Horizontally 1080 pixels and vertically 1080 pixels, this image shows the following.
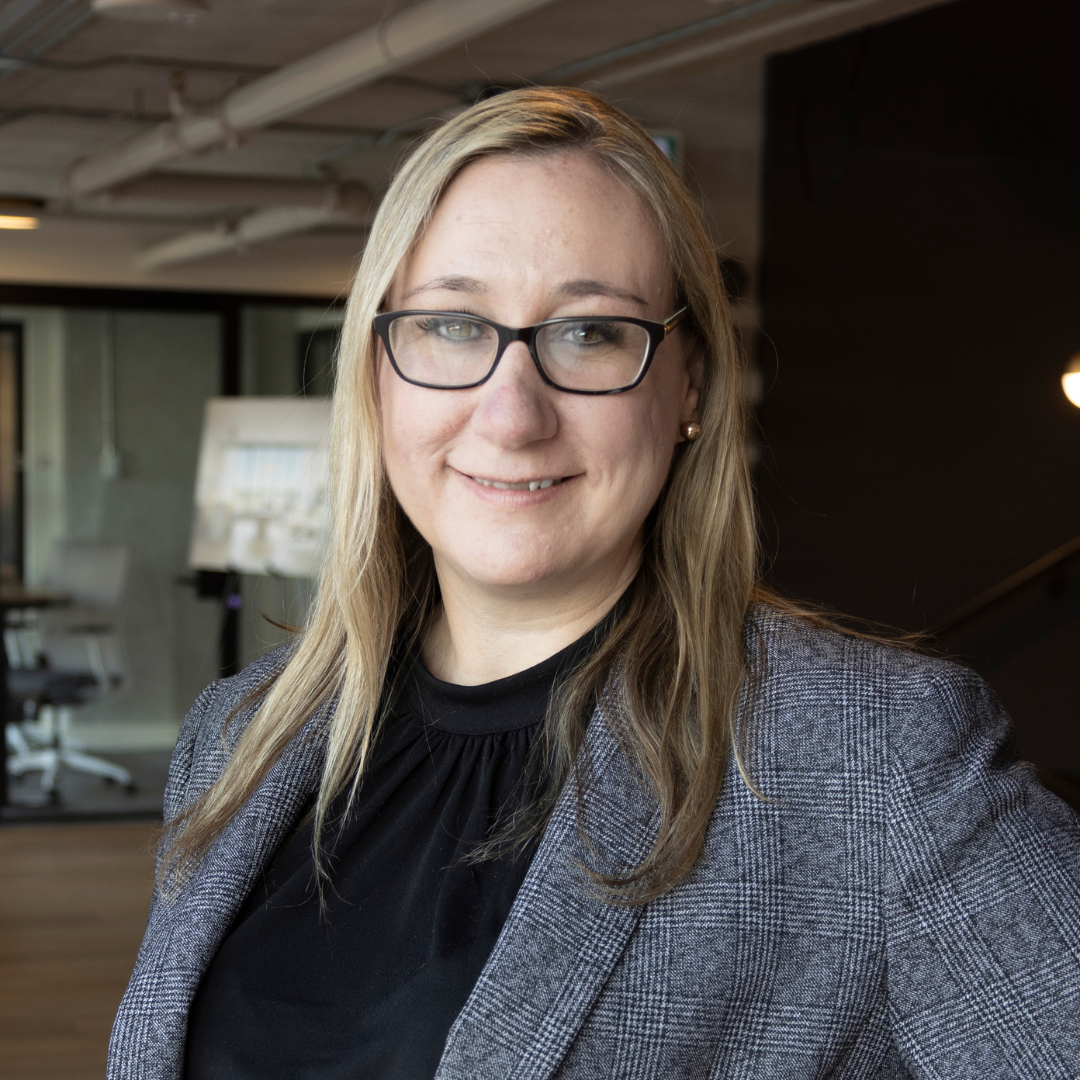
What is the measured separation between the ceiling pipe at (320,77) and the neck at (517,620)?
2.68m

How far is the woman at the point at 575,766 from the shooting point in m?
1.04

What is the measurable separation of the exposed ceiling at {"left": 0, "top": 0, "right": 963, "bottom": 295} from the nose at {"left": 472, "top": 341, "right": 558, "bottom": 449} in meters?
2.08

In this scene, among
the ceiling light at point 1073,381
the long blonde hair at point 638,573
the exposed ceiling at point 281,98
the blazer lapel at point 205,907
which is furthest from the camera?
the exposed ceiling at point 281,98

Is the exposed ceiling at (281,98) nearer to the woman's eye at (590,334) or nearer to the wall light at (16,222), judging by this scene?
the wall light at (16,222)

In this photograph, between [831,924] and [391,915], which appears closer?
[831,924]

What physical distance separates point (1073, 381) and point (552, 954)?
2354 millimetres

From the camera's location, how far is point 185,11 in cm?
343

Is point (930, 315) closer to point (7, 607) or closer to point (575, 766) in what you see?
point (575, 766)

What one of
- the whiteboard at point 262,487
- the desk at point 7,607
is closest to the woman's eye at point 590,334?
the whiteboard at point 262,487

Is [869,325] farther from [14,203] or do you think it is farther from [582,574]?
[14,203]

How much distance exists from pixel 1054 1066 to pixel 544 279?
0.73 meters

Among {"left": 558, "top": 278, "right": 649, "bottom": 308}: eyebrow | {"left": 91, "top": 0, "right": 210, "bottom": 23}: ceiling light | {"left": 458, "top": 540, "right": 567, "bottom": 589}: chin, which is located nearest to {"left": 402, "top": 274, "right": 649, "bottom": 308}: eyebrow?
{"left": 558, "top": 278, "right": 649, "bottom": 308}: eyebrow

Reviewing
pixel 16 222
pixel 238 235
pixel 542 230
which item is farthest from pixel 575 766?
pixel 16 222

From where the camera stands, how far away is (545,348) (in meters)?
1.16
